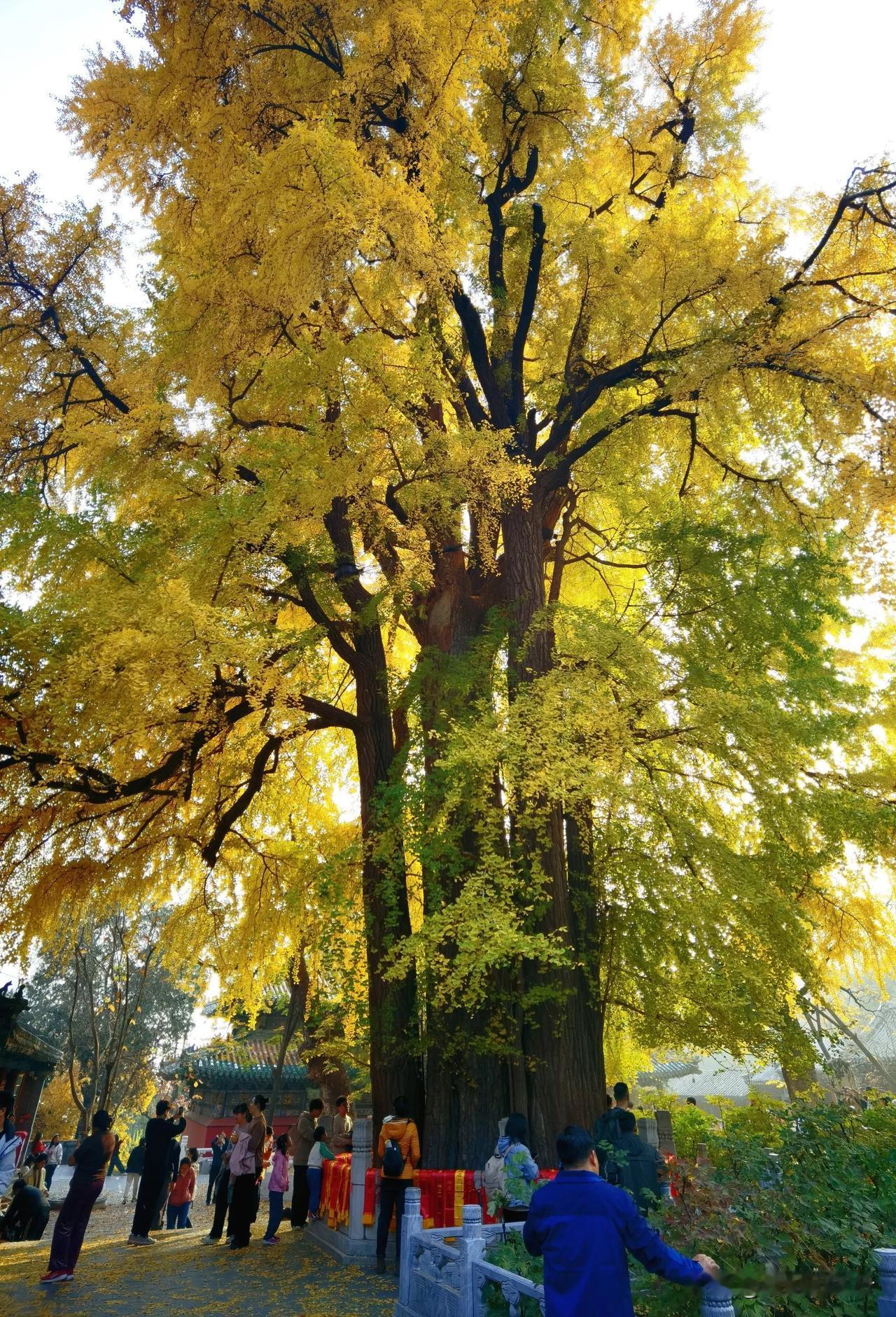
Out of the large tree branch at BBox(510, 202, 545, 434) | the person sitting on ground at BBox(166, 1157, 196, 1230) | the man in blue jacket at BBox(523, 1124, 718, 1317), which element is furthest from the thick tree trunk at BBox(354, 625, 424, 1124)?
the person sitting on ground at BBox(166, 1157, 196, 1230)

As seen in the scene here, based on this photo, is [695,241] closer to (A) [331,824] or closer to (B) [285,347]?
(B) [285,347]

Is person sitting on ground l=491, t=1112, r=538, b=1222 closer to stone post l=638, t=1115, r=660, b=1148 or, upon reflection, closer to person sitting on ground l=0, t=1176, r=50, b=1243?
stone post l=638, t=1115, r=660, b=1148

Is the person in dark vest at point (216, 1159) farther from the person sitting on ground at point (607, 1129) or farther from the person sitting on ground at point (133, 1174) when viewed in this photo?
the person sitting on ground at point (607, 1129)

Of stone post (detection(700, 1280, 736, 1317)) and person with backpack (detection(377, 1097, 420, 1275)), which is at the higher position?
person with backpack (detection(377, 1097, 420, 1275))

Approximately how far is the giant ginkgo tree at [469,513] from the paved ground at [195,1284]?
5.83 ft

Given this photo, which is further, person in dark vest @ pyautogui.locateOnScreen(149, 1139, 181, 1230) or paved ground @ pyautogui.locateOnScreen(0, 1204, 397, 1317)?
person in dark vest @ pyautogui.locateOnScreen(149, 1139, 181, 1230)

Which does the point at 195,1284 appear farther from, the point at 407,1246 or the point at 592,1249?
the point at 592,1249

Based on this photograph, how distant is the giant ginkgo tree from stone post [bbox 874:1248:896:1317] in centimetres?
387

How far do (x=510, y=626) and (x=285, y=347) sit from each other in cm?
423

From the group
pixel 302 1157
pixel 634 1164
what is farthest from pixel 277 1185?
pixel 634 1164

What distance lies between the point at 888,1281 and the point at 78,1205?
655 centimetres

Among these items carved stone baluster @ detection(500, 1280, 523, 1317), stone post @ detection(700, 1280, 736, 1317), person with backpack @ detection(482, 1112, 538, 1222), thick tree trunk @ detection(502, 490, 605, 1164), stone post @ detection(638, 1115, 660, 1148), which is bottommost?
A: carved stone baluster @ detection(500, 1280, 523, 1317)

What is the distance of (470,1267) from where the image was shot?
4.20 meters

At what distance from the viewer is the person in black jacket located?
8.61 meters
